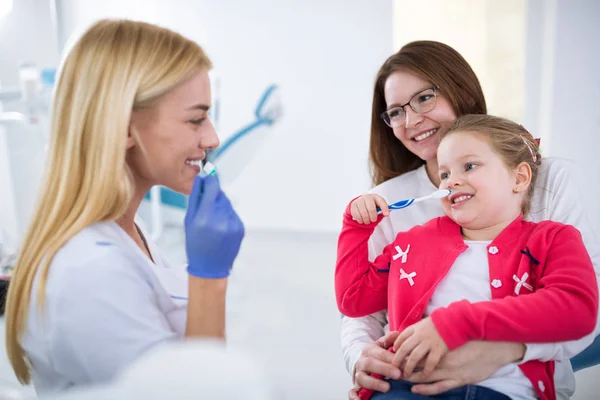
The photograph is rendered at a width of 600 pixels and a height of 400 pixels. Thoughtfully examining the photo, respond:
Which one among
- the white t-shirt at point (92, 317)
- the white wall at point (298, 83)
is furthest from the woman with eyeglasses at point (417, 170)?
the white wall at point (298, 83)

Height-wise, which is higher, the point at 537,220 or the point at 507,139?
the point at 507,139

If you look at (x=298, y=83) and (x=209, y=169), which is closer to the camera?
(x=209, y=169)

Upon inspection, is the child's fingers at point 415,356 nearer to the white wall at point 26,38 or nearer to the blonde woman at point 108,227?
the blonde woman at point 108,227

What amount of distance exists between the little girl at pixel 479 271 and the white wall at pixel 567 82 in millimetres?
1361

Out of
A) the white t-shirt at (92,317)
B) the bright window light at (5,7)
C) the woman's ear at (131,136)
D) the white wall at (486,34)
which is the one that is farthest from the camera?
the white wall at (486,34)

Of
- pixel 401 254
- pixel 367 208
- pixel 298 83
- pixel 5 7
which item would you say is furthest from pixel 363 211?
pixel 298 83

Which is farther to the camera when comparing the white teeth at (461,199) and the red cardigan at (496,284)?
the white teeth at (461,199)

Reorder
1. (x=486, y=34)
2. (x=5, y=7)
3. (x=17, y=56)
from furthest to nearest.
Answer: (x=486, y=34) < (x=17, y=56) < (x=5, y=7)

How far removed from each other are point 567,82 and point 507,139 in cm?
161

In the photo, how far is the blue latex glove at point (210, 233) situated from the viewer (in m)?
0.86

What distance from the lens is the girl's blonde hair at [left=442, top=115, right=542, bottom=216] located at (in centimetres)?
112

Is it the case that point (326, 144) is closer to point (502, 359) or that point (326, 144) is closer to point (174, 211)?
point (174, 211)

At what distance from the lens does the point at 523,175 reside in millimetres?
1131

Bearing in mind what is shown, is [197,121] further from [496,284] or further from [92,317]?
[496,284]
